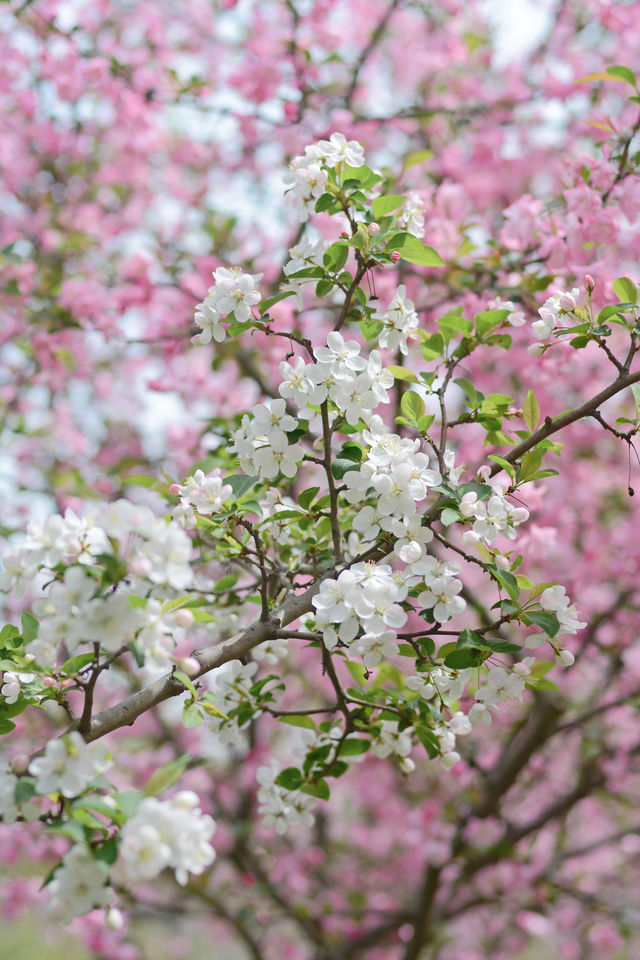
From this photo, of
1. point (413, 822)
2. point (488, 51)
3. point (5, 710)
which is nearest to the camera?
point (5, 710)

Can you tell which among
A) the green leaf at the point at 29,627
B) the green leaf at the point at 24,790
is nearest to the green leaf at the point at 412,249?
the green leaf at the point at 29,627

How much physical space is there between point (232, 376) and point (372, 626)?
125 inches

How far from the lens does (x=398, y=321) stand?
4.30 ft

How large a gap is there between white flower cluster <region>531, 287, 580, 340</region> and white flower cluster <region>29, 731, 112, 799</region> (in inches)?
36.1

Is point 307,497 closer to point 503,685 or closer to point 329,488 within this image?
point 329,488

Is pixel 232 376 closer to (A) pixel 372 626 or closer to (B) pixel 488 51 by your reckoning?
(B) pixel 488 51

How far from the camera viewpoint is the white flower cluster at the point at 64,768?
0.89 m

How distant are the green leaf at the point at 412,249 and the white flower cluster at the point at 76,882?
3.17ft

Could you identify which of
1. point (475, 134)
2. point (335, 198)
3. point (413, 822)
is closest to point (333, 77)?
point (475, 134)

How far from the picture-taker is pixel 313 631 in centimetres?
134

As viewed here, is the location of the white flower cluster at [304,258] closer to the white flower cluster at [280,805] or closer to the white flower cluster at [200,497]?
the white flower cluster at [200,497]

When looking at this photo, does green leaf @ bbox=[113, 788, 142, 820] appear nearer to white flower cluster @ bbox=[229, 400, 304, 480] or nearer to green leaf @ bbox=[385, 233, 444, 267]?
white flower cluster @ bbox=[229, 400, 304, 480]

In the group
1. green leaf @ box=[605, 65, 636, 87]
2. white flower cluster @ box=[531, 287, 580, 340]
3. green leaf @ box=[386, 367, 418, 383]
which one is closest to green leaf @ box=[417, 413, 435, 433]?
green leaf @ box=[386, 367, 418, 383]

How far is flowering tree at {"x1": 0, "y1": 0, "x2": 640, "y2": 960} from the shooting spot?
1125mm
